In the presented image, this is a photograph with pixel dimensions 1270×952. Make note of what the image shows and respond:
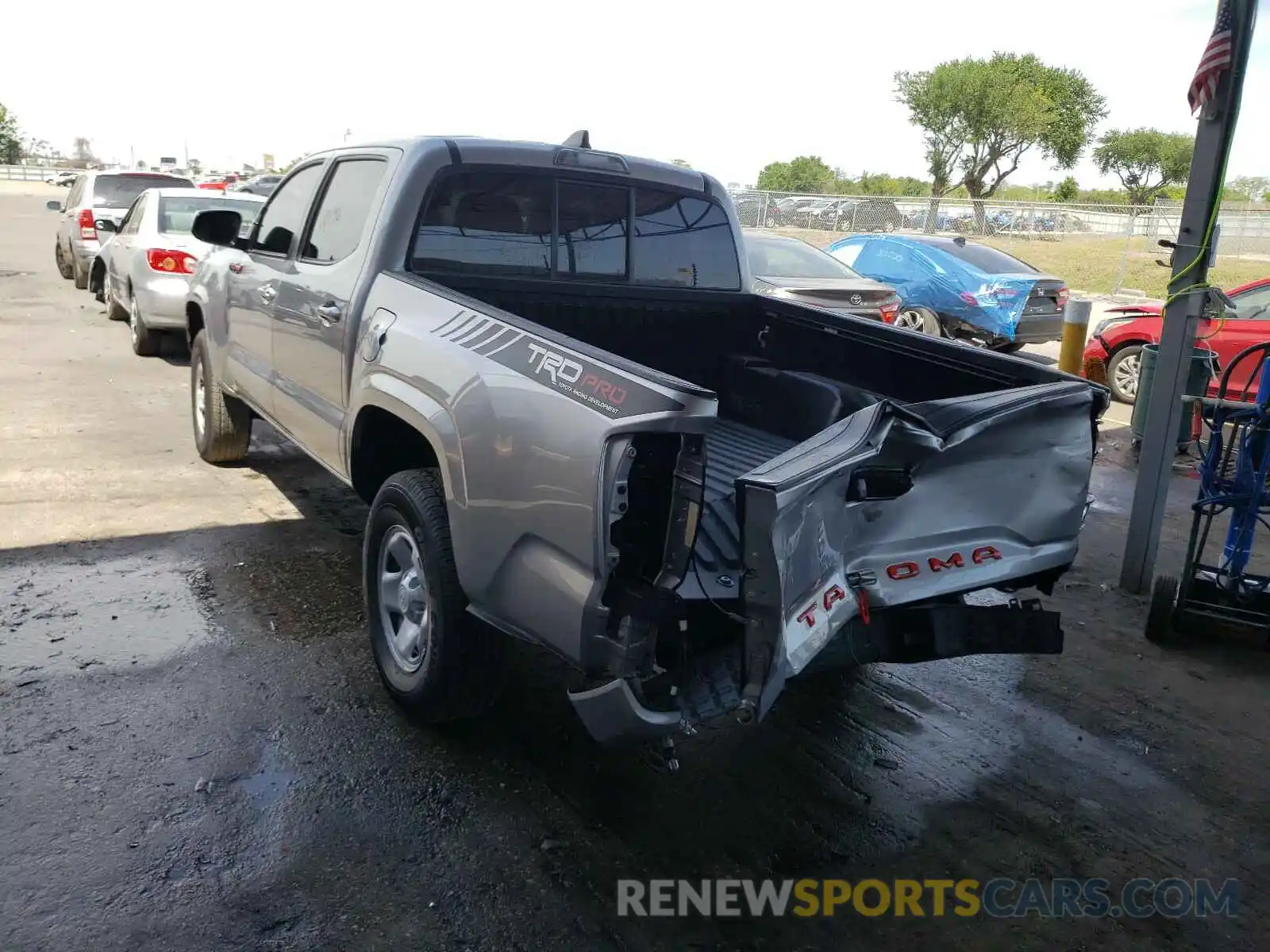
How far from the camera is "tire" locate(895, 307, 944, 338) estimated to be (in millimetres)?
13211

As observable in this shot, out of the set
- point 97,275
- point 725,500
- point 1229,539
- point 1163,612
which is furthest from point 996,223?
point 725,500

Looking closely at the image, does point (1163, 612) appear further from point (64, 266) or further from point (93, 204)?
point (64, 266)

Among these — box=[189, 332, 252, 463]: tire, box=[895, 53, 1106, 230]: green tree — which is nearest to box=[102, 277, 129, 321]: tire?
box=[189, 332, 252, 463]: tire

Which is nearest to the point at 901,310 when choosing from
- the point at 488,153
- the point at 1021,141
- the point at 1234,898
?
the point at 488,153

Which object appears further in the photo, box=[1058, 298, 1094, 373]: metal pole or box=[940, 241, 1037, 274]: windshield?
box=[940, 241, 1037, 274]: windshield

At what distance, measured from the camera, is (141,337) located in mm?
10680

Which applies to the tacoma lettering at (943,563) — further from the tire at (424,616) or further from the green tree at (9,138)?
the green tree at (9,138)

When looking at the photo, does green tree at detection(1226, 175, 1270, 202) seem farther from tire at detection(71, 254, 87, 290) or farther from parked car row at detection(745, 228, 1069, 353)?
tire at detection(71, 254, 87, 290)

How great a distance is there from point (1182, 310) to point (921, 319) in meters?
7.76

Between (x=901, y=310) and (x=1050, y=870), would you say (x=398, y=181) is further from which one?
(x=901, y=310)

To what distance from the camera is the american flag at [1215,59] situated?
521cm

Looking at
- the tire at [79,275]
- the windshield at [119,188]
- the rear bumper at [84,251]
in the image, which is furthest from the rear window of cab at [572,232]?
the tire at [79,275]

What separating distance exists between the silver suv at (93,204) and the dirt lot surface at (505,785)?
1104 cm

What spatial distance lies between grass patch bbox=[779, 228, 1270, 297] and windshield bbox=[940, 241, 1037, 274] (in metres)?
10.3
